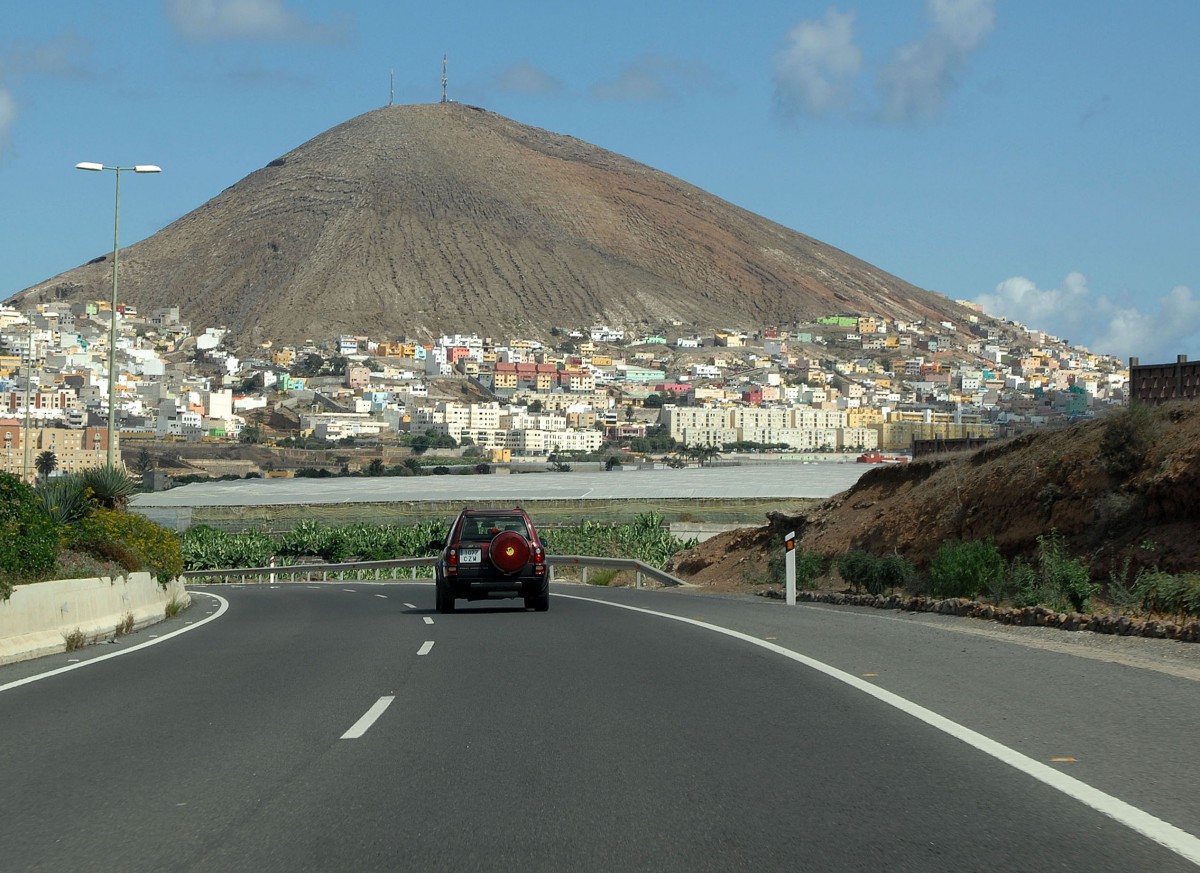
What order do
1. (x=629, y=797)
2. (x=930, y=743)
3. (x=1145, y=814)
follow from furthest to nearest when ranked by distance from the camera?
1. (x=930, y=743)
2. (x=629, y=797)
3. (x=1145, y=814)

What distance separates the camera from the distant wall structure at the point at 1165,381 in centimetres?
2595

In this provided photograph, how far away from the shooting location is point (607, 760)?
8523 millimetres

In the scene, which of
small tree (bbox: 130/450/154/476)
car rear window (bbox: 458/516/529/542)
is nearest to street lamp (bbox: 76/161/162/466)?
car rear window (bbox: 458/516/529/542)

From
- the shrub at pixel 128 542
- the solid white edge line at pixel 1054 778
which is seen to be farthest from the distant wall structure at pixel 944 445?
the solid white edge line at pixel 1054 778

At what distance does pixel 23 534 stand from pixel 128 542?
21.5ft

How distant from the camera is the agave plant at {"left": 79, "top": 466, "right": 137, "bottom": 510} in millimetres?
28516

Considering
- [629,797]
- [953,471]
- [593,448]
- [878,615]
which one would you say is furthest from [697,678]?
[593,448]

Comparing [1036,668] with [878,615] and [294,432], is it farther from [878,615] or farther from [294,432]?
[294,432]

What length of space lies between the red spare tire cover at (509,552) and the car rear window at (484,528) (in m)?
0.50

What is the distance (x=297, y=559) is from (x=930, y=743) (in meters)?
60.9

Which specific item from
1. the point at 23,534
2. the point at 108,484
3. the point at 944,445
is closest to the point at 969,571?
the point at 23,534

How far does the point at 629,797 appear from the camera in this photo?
7461 mm

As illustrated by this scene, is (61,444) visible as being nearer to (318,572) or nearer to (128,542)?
(318,572)

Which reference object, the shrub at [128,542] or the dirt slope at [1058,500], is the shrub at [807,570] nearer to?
the dirt slope at [1058,500]
